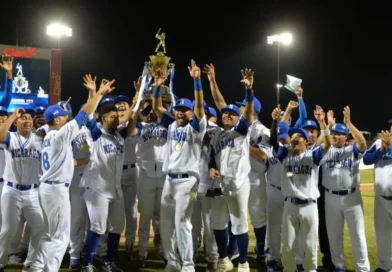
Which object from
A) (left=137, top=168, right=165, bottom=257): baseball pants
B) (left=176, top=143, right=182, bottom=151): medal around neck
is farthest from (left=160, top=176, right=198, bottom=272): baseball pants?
(left=137, top=168, right=165, bottom=257): baseball pants

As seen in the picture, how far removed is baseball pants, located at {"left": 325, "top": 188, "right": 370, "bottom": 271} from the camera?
4.86 m

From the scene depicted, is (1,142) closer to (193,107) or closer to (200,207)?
(193,107)

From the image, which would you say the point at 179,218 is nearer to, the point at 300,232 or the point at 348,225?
the point at 300,232

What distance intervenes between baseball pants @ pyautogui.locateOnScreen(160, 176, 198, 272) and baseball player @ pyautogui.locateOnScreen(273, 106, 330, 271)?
3.32 feet

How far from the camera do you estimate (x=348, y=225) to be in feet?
16.3

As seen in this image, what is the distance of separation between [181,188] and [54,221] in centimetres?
131

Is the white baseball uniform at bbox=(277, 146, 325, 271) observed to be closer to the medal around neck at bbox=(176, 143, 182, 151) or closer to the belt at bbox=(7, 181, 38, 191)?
the medal around neck at bbox=(176, 143, 182, 151)

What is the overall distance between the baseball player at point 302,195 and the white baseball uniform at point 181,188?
3.27 feet

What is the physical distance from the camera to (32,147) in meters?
4.71

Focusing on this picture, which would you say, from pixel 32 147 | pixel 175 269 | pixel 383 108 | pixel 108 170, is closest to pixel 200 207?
pixel 175 269

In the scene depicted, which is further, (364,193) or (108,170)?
(364,193)

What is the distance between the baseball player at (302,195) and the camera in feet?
15.2

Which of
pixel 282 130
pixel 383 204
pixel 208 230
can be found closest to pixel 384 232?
pixel 383 204

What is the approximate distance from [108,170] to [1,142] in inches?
44.9
